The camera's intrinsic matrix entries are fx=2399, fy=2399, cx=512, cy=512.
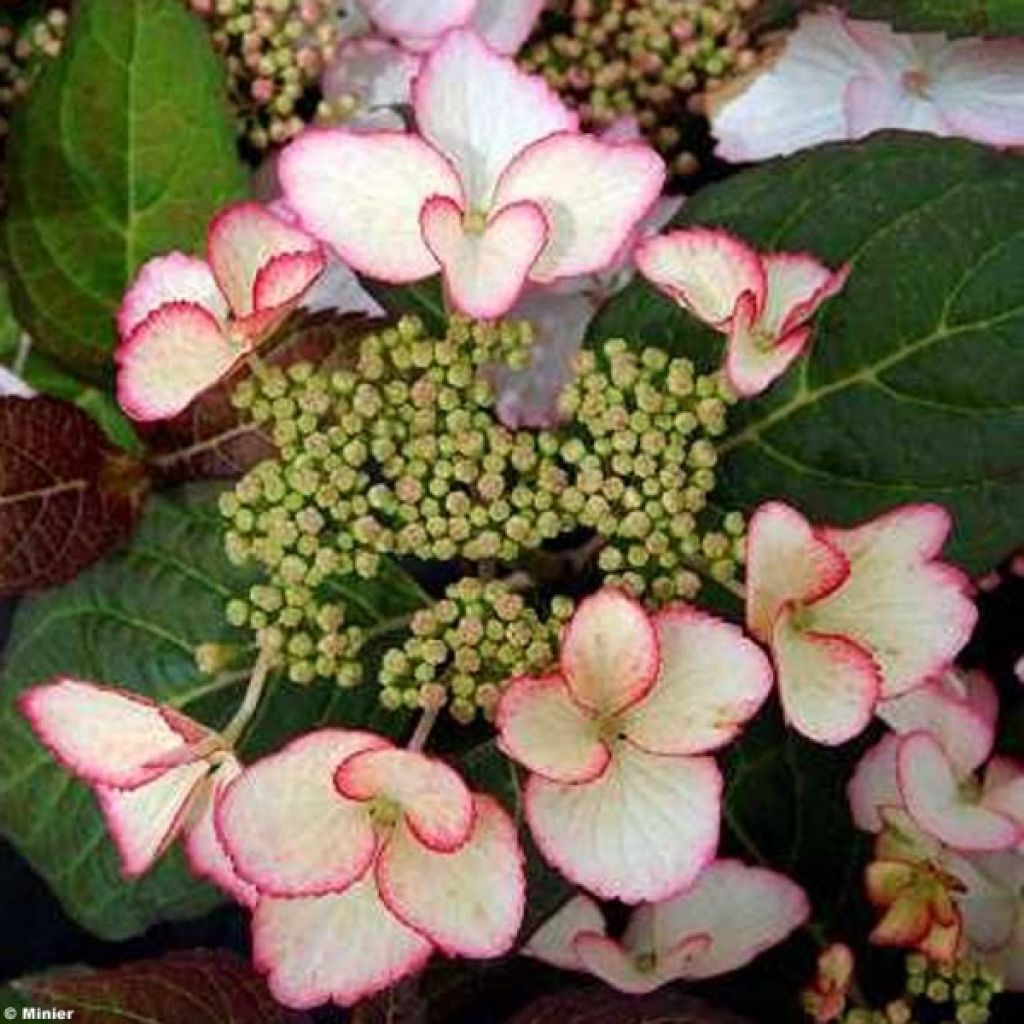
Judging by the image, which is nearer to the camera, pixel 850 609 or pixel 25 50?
pixel 850 609

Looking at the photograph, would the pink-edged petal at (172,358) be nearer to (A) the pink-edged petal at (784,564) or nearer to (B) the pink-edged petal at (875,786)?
(A) the pink-edged petal at (784,564)

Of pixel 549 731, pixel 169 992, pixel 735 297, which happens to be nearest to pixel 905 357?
pixel 735 297

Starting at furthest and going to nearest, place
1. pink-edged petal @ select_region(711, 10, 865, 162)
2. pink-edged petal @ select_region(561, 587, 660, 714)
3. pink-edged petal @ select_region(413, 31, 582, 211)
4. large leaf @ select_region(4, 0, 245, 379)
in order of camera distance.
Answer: pink-edged petal @ select_region(711, 10, 865, 162) → large leaf @ select_region(4, 0, 245, 379) → pink-edged petal @ select_region(413, 31, 582, 211) → pink-edged petal @ select_region(561, 587, 660, 714)

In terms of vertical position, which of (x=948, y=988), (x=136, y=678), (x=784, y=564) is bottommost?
(x=948, y=988)

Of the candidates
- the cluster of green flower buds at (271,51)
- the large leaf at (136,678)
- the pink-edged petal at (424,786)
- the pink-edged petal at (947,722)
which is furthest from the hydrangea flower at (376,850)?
the cluster of green flower buds at (271,51)

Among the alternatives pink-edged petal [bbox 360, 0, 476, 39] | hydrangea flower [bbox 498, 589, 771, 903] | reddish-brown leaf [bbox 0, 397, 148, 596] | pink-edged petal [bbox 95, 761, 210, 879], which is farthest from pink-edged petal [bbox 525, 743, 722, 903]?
pink-edged petal [bbox 360, 0, 476, 39]

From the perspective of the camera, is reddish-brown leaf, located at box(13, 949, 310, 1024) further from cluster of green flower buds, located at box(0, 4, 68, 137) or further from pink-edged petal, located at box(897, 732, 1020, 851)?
cluster of green flower buds, located at box(0, 4, 68, 137)

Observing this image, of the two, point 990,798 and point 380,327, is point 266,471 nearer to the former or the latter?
point 380,327

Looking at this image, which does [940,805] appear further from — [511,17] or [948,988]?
[511,17]

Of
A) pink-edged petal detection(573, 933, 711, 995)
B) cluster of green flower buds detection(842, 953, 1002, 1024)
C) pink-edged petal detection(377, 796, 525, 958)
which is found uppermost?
pink-edged petal detection(377, 796, 525, 958)
